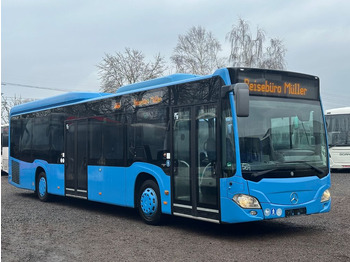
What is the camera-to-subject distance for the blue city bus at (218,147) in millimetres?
8352

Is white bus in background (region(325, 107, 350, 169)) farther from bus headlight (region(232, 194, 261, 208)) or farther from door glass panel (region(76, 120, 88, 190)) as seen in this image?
bus headlight (region(232, 194, 261, 208))

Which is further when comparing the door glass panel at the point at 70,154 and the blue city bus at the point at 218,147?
the door glass panel at the point at 70,154

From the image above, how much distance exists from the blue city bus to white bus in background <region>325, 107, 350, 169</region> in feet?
50.9

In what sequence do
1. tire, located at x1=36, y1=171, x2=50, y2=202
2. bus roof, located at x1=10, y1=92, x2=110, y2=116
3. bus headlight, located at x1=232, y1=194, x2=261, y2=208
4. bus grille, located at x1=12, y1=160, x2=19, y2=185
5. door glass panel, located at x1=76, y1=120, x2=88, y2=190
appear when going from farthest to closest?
bus grille, located at x1=12, y1=160, x2=19, y2=185
tire, located at x1=36, y1=171, x2=50, y2=202
bus roof, located at x1=10, y1=92, x2=110, y2=116
door glass panel, located at x1=76, y1=120, x2=88, y2=190
bus headlight, located at x1=232, y1=194, x2=261, y2=208

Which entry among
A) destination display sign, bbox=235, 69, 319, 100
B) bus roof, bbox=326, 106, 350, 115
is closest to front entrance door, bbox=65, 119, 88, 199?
destination display sign, bbox=235, 69, 319, 100

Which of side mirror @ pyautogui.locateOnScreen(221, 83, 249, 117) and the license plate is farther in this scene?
the license plate

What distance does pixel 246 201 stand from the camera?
8.23 meters

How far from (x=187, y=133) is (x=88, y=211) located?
Answer: 15.8 feet

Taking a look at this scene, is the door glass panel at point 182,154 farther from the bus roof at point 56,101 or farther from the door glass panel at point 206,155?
Answer: the bus roof at point 56,101

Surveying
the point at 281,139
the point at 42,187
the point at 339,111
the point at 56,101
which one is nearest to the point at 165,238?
the point at 281,139

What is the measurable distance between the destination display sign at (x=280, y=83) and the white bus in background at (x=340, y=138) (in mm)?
15706

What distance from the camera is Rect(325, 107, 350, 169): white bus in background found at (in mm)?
24297

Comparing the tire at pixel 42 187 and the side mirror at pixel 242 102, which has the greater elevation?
the side mirror at pixel 242 102

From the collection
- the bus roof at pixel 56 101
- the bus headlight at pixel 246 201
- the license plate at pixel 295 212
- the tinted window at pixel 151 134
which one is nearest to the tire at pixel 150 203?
the tinted window at pixel 151 134
